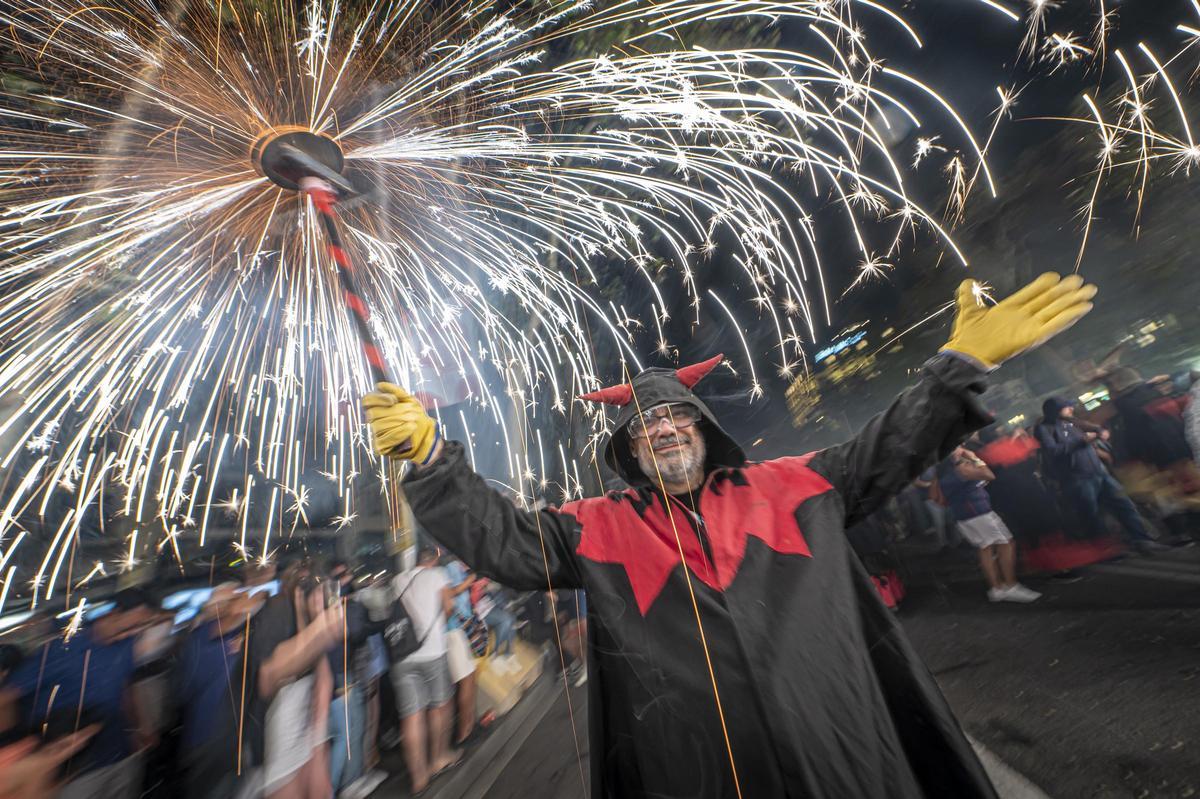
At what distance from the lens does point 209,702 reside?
3.19m

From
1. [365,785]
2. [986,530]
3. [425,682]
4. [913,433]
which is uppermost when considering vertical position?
[913,433]

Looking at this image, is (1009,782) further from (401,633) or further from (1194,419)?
(1194,419)

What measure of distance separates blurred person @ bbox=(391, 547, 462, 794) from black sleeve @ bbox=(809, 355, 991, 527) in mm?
4084

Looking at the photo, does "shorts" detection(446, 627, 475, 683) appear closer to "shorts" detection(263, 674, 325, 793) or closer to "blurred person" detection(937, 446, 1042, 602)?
"shorts" detection(263, 674, 325, 793)

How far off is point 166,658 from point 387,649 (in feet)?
6.03

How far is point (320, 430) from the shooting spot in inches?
711

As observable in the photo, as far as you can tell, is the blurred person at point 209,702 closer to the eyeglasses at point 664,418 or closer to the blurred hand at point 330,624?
the blurred hand at point 330,624

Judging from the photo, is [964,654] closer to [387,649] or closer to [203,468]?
[387,649]

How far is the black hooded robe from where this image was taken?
1.71 meters

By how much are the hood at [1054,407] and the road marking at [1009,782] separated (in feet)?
15.7

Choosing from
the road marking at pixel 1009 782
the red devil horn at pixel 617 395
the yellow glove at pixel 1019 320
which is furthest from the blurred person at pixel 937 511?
the red devil horn at pixel 617 395

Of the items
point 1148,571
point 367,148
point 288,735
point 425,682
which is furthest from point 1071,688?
point 367,148

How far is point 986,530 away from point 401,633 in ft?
22.4

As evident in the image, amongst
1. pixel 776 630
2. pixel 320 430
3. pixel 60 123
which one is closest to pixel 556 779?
pixel 776 630
